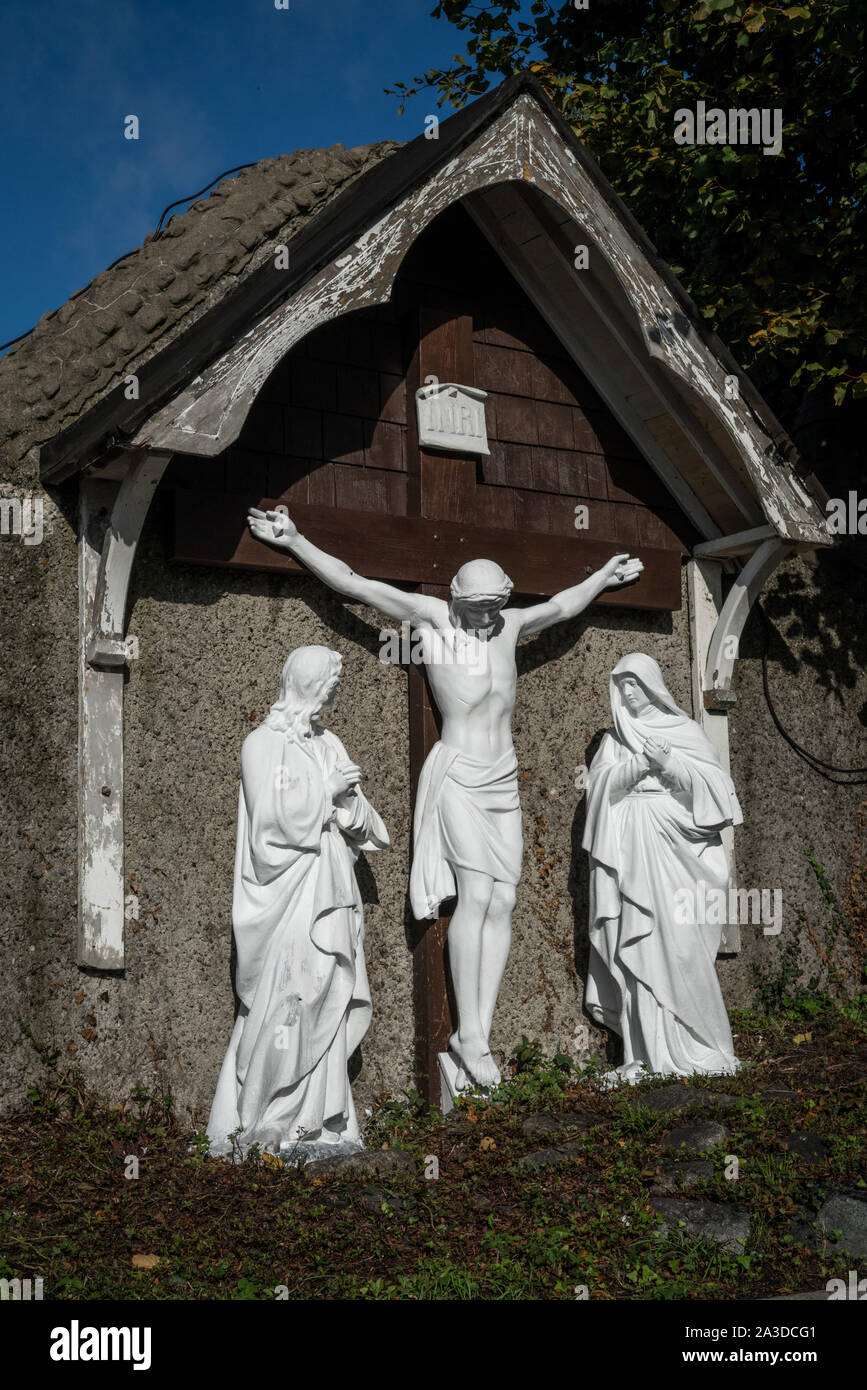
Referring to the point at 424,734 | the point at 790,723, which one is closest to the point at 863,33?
the point at 790,723

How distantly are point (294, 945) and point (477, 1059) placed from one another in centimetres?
123

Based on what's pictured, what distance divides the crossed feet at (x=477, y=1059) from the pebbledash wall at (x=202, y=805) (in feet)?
1.02

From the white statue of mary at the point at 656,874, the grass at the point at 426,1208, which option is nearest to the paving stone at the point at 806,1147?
the grass at the point at 426,1208

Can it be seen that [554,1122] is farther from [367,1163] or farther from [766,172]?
[766,172]

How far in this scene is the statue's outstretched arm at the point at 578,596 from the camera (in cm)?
743

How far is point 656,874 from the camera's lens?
23.5 ft

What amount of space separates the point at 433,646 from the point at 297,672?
92 centimetres

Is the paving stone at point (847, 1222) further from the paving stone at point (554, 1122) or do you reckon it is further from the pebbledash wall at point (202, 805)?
the pebbledash wall at point (202, 805)

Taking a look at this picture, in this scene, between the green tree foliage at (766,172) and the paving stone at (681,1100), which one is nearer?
the paving stone at (681,1100)

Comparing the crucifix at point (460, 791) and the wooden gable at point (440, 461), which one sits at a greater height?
the wooden gable at point (440, 461)

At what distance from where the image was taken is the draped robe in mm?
6105

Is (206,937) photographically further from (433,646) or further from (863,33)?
(863,33)

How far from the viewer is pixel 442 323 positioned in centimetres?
763

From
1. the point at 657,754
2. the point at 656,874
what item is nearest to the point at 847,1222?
the point at 656,874
